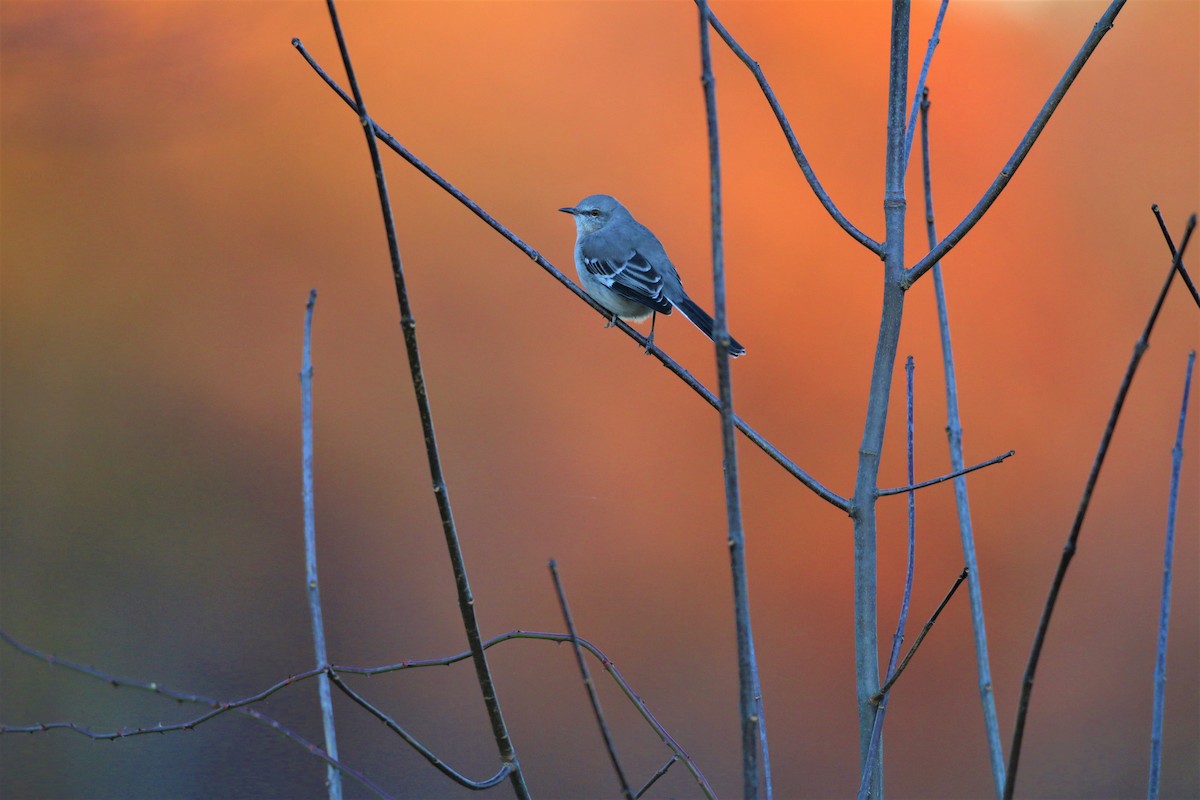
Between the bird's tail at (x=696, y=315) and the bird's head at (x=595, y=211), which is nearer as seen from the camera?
the bird's tail at (x=696, y=315)

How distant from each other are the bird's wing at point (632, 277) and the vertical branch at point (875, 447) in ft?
5.29

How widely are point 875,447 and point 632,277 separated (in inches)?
71.8

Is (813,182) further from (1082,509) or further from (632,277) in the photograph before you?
(632,277)

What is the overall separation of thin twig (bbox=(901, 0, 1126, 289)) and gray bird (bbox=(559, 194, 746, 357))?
5.05 ft

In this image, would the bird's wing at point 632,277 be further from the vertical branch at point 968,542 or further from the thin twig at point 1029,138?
the thin twig at point 1029,138

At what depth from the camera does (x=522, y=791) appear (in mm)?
843

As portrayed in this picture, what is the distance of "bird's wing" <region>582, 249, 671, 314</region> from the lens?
2684 mm

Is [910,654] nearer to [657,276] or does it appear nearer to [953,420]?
[953,420]

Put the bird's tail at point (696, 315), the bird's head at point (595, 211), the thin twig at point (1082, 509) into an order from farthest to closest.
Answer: the bird's head at point (595, 211) → the bird's tail at point (696, 315) → the thin twig at point (1082, 509)

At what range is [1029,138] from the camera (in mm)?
992

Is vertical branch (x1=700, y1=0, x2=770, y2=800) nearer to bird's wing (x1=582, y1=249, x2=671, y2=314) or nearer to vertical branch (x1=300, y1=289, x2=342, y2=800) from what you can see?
vertical branch (x1=300, y1=289, x2=342, y2=800)

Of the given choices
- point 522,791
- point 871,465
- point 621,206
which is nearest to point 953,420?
point 871,465

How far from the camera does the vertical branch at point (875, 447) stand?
982 millimetres

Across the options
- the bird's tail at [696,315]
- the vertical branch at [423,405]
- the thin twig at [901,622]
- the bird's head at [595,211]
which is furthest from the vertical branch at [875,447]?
the bird's head at [595,211]
